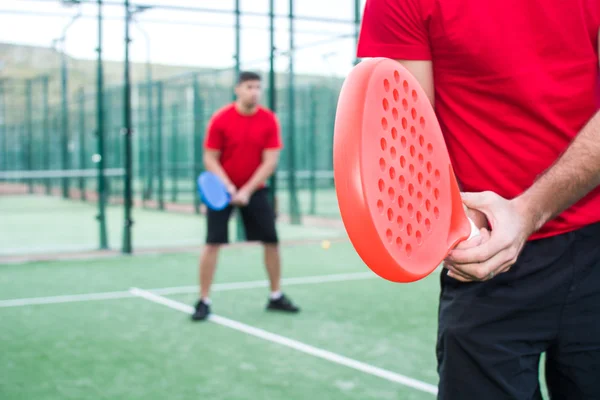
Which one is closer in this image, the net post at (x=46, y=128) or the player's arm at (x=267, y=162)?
the player's arm at (x=267, y=162)

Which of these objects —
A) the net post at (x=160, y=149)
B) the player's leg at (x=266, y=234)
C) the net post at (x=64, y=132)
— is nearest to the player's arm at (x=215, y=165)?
the player's leg at (x=266, y=234)

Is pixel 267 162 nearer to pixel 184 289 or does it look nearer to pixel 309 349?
pixel 184 289

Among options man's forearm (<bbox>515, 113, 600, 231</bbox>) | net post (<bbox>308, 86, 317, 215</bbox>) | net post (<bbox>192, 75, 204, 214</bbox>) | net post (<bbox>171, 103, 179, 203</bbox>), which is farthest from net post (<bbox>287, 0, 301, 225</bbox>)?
man's forearm (<bbox>515, 113, 600, 231</bbox>)

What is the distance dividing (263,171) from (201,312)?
3.79 ft

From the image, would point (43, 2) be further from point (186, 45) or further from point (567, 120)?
point (567, 120)

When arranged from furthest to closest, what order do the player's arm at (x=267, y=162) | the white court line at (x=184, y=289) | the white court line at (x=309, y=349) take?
the white court line at (x=184, y=289)
the player's arm at (x=267, y=162)
the white court line at (x=309, y=349)

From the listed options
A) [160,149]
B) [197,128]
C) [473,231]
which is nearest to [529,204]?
[473,231]

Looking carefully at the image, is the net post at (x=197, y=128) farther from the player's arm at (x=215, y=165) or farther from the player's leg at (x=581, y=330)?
the player's leg at (x=581, y=330)

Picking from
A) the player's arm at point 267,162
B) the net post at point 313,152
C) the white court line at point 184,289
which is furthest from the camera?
the net post at point 313,152

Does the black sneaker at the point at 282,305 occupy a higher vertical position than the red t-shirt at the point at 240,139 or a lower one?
lower

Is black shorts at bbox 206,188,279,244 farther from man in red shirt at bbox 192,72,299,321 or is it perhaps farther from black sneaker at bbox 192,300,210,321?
black sneaker at bbox 192,300,210,321

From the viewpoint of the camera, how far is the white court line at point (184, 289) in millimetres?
6469

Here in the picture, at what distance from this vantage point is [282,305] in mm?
5977

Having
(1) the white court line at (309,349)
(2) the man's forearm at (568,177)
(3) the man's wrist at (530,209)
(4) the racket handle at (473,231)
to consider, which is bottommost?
(1) the white court line at (309,349)
